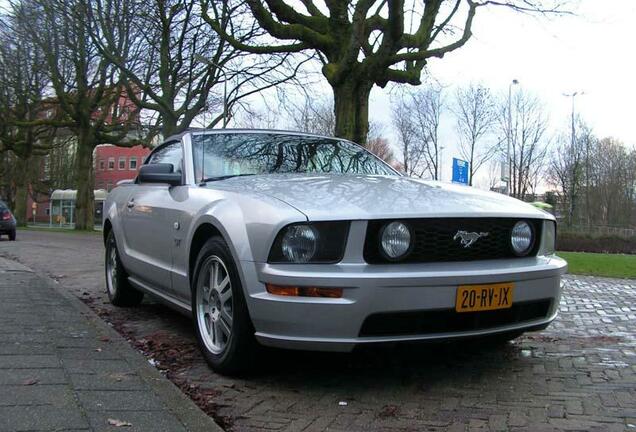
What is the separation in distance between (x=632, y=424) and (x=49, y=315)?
429cm

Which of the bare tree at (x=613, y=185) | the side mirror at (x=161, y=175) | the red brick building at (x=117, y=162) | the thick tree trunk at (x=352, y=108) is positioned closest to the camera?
the side mirror at (x=161, y=175)

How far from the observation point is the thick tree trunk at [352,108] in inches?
458

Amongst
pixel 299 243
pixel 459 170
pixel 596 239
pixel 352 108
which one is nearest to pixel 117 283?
pixel 299 243

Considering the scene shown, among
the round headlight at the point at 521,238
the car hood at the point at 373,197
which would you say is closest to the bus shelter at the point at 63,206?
the car hood at the point at 373,197

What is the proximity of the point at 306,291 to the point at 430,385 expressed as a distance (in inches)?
39.5

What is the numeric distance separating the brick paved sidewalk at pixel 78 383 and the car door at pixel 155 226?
55cm

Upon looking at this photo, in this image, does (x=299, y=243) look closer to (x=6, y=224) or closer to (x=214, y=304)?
(x=214, y=304)

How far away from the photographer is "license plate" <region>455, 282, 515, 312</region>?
10.4 feet

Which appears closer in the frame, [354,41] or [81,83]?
[354,41]

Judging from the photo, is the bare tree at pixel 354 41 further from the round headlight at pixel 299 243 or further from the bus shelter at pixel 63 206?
the bus shelter at pixel 63 206

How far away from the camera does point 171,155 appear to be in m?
5.32

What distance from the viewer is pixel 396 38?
1107 centimetres

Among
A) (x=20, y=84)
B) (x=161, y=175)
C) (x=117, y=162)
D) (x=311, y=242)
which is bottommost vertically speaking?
(x=311, y=242)

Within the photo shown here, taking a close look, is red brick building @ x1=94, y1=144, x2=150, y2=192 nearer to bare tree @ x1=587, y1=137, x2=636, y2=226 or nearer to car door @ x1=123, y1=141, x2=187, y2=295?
bare tree @ x1=587, y1=137, x2=636, y2=226
